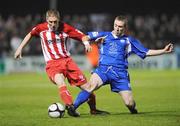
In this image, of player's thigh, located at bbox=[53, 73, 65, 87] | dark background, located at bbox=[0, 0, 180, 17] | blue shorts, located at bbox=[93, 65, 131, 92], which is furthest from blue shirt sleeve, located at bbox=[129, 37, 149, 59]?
dark background, located at bbox=[0, 0, 180, 17]

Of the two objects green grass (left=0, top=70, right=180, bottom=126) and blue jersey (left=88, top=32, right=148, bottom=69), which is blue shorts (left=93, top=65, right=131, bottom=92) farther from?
green grass (left=0, top=70, right=180, bottom=126)

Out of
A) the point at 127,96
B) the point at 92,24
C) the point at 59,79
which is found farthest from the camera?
the point at 92,24

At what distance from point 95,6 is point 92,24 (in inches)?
203

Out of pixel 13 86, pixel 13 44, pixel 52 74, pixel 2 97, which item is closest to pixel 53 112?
pixel 52 74

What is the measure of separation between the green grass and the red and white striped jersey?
3.98 ft

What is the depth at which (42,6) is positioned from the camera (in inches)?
1625

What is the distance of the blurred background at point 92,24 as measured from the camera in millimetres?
34094

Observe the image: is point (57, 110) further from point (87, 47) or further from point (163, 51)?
point (163, 51)

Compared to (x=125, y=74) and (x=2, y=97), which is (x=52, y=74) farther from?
(x=2, y=97)

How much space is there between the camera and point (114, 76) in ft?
42.6

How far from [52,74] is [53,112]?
0.85 meters

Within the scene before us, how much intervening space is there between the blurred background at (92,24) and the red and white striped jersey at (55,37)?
67.8 ft

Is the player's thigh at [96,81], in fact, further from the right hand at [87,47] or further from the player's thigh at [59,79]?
the right hand at [87,47]

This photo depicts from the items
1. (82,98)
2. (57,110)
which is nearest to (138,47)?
(82,98)
